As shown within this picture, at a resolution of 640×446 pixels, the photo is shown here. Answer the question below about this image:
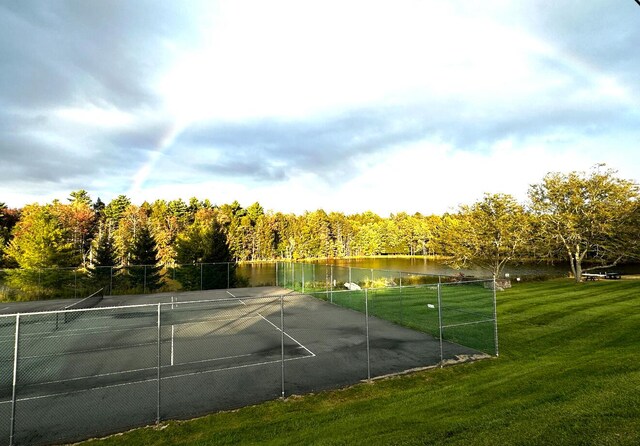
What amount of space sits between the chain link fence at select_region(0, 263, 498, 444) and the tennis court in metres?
0.04

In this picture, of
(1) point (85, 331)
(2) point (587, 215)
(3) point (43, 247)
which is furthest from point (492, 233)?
(3) point (43, 247)

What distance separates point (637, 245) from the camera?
32000 millimetres

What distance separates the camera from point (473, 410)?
6.67m

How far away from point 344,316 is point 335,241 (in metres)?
86.7

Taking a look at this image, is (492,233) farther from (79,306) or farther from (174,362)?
(79,306)

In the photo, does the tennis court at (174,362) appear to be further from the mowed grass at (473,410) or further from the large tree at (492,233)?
the large tree at (492,233)

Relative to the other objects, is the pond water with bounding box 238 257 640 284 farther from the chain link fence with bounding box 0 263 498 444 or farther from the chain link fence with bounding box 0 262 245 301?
the chain link fence with bounding box 0 263 498 444

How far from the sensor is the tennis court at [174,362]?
7867 millimetres

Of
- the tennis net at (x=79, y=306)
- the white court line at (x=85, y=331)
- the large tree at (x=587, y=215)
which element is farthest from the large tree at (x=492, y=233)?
the tennis net at (x=79, y=306)

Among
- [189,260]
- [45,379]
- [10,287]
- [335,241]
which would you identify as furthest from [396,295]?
[335,241]

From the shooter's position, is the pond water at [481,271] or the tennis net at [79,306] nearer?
the tennis net at [79,306]

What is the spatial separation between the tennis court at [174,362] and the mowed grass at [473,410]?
961 millimetres

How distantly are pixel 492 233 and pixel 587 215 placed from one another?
832 centimetres

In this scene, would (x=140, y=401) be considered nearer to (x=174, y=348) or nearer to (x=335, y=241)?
(x=174, y=348)
